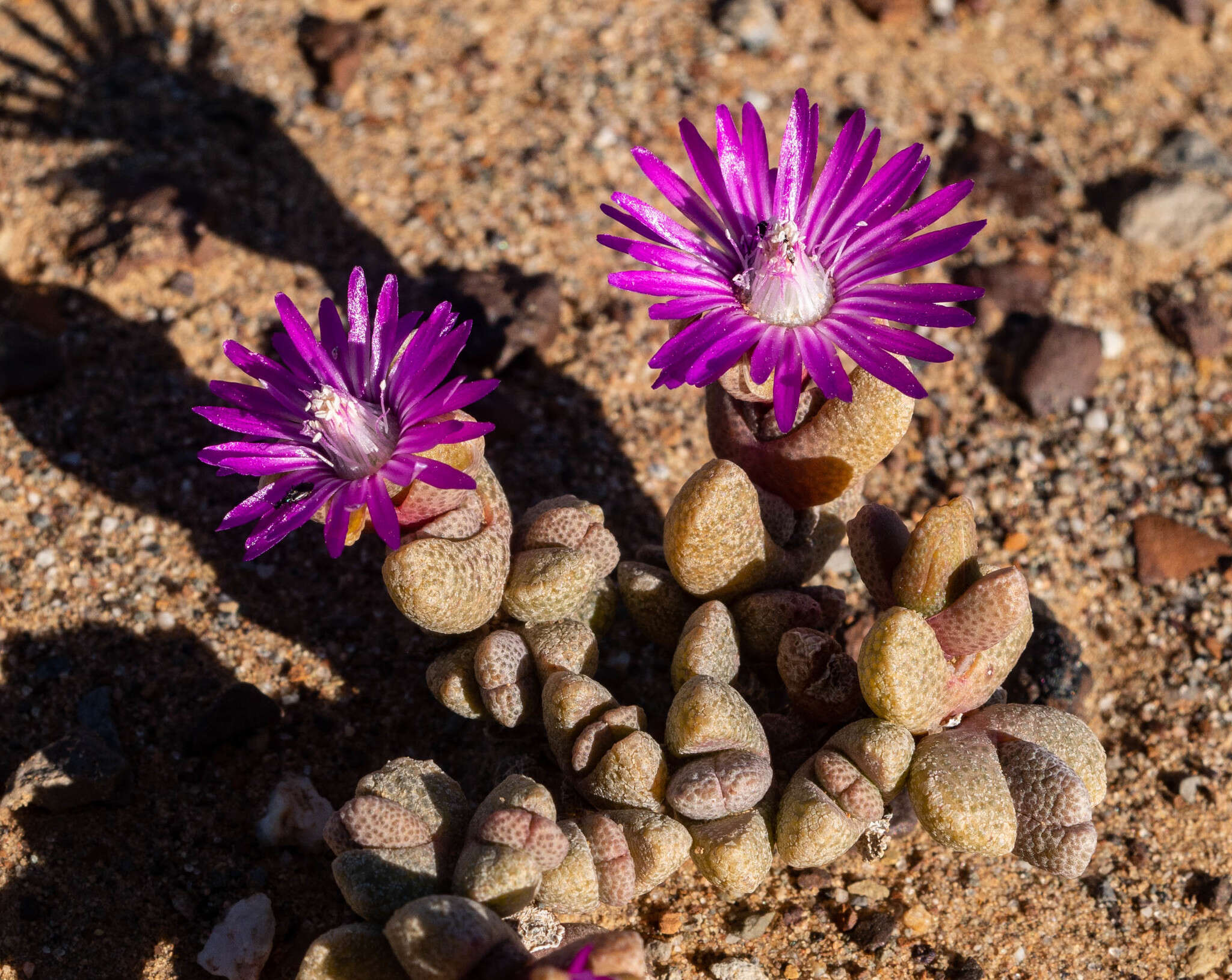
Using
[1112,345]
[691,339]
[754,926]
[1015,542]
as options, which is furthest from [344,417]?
[1112,345]

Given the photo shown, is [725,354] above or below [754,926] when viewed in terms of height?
above

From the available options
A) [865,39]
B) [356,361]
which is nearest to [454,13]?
[865,39]

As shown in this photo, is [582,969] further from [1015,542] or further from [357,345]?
[1015,542]

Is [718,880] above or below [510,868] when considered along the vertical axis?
below

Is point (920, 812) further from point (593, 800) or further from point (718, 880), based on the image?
point (593, 800)

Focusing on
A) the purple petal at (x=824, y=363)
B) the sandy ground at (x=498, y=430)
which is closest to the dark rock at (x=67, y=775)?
the sandy ground at (x=498, y=430)
